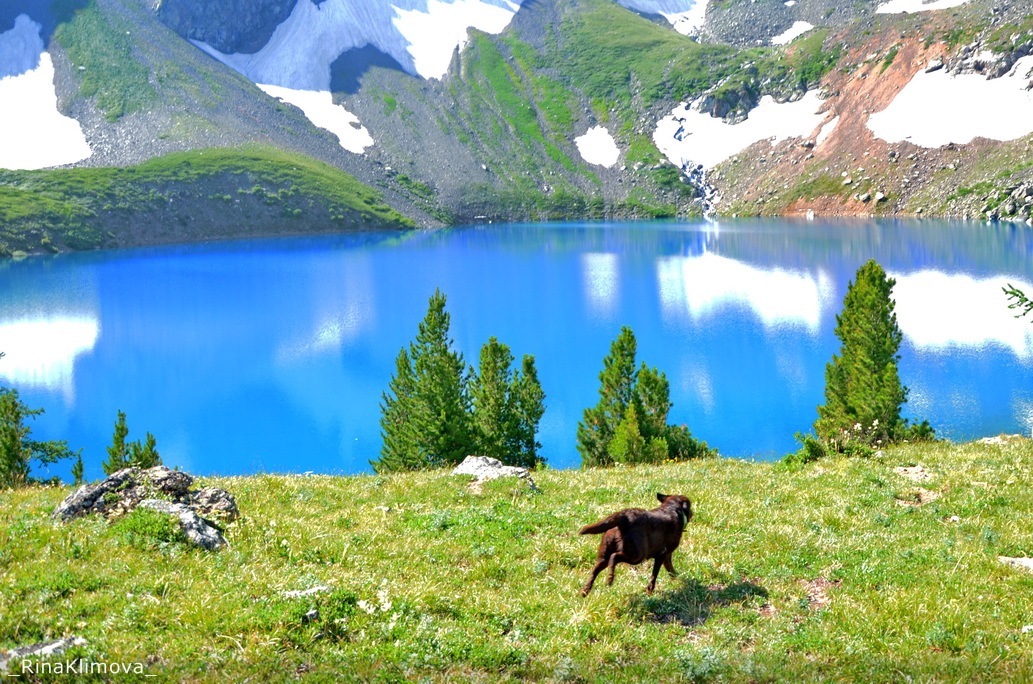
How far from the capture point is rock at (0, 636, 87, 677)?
8289 millimetres

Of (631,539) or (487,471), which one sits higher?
(631,539)

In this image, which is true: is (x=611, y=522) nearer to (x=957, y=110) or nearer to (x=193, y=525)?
(x=193, y=525)

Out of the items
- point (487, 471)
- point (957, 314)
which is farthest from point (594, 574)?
point (957, 314)

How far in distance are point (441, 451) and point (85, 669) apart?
28.1 m

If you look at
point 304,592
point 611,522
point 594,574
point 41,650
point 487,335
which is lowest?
point 487,335

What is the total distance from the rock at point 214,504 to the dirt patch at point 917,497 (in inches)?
527

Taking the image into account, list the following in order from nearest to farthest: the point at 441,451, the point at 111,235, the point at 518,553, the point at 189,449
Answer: the point at 518,553 → the point at 441,451 → the point at 189,449 → the point at 111,235

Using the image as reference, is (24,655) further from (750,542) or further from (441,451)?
(441,451)

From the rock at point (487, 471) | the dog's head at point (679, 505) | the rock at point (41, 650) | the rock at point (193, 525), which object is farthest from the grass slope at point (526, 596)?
the rock at point (487, 471)

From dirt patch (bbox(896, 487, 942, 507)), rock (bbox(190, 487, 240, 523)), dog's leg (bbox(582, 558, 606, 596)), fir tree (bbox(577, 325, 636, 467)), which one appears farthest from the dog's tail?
fir tree (bbox(577, 325, 636, 467))

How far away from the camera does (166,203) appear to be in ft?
585

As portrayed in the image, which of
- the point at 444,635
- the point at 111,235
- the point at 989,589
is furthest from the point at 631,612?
the point at 111,235

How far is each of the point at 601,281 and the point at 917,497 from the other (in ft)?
295

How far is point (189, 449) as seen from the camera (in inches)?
1943
